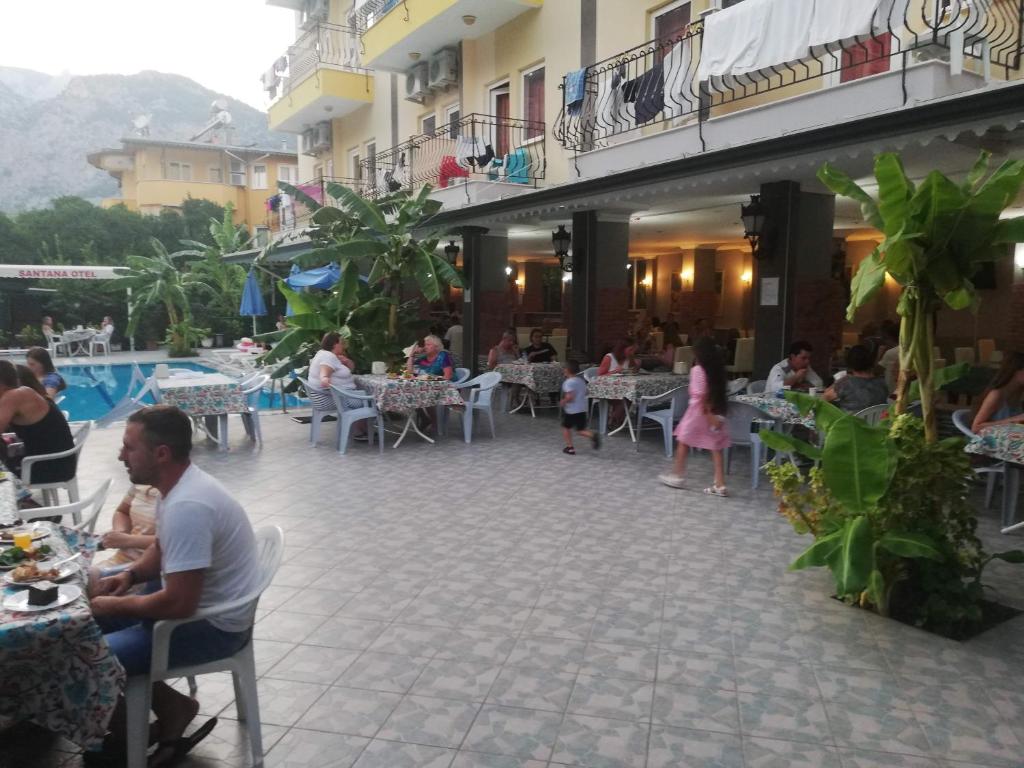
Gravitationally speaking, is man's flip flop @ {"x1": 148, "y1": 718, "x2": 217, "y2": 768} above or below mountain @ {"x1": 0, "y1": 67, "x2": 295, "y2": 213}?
below

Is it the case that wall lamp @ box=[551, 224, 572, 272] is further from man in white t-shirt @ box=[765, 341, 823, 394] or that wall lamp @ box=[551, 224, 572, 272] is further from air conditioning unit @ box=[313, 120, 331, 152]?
air conditioning unit @ box=[313, 120, 331, 152]

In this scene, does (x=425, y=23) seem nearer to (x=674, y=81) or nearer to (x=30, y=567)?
(x=674, y=81)

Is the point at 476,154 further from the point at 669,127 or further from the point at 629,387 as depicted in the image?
the point at 629,387

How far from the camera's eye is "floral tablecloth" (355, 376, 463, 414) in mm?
10453

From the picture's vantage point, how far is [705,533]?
6.71 meters

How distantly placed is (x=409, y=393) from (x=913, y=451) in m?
7.10

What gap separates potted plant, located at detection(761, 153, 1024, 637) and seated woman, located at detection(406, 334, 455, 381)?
24.1ft

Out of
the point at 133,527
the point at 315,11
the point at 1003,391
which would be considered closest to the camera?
the point at 133,527

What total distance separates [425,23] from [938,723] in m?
16.1

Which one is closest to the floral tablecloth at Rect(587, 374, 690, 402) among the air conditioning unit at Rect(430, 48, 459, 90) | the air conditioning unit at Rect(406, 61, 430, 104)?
the air conditioning unit at Rect(430, 48, 459, 90)

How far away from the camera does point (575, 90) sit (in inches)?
496

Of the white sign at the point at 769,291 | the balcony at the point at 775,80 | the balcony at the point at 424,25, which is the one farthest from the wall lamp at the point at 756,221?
the balcony at the point at 424,25

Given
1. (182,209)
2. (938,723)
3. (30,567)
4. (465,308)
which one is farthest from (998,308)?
(182,209)

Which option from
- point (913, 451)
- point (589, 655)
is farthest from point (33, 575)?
point (913, 451)
